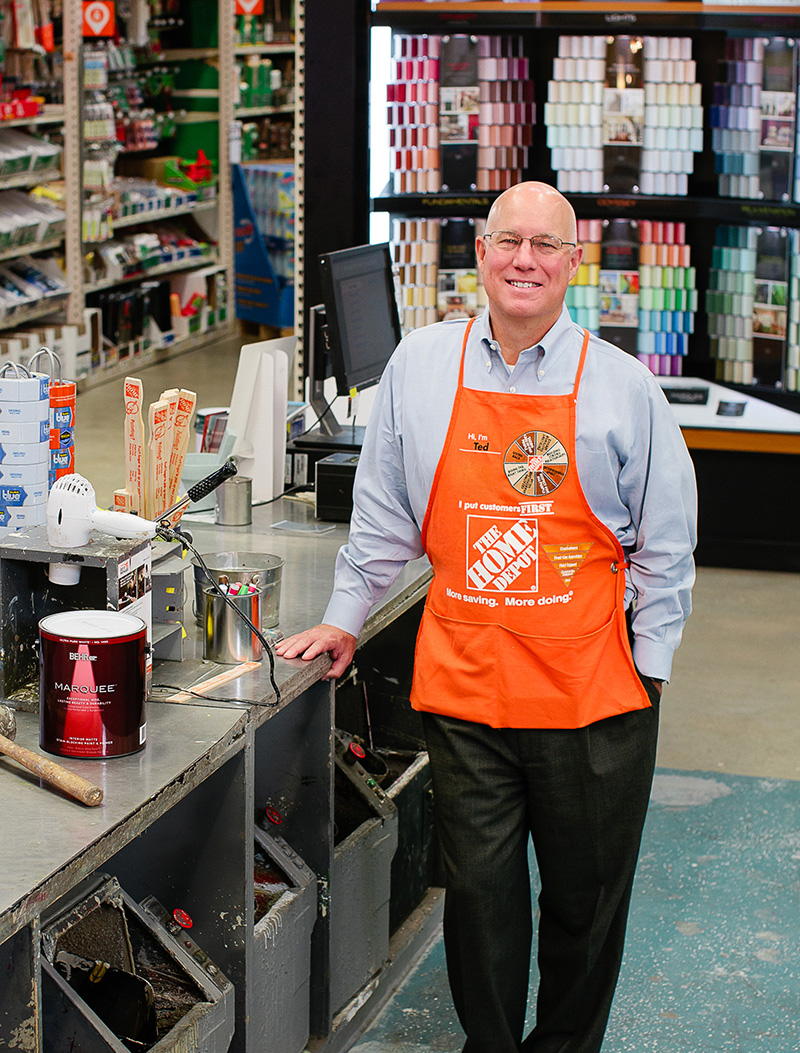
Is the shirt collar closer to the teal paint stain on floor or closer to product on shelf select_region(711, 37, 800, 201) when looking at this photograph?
the teal paint stain on floor

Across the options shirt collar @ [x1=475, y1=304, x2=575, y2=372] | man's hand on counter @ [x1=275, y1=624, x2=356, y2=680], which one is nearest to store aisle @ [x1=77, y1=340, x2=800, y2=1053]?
man's hand on counter @ [x1=275, y1=624, x2=356, y2=680]

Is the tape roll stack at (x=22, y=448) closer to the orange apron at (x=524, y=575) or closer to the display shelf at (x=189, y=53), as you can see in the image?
the orange apron at (x=524, y=575)

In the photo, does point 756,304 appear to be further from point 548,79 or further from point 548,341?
point 548,341

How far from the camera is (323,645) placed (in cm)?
249

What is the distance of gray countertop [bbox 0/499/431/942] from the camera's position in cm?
171

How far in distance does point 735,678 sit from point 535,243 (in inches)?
117

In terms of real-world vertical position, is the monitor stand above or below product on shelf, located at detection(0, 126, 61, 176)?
below

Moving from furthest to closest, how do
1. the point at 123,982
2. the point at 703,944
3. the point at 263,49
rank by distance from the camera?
the point at 263,49, the point at 703,944, the point at 123,982

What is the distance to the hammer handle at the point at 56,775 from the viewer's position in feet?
6.10

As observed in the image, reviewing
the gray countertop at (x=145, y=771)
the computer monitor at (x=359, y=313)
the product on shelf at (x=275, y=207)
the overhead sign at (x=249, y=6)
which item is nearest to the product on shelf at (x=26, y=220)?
the product on shelf at (x=275, y=207)

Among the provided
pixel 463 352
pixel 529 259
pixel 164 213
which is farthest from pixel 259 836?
pixel 164 213

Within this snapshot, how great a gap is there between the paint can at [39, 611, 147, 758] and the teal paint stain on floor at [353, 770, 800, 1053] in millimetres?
1136

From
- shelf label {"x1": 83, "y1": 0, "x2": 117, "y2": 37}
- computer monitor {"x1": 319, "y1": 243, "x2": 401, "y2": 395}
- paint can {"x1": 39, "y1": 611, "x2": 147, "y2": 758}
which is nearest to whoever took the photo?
Answer: paint can {"x1": 39, "y1": 611, "x2": 147, "y2": 758}

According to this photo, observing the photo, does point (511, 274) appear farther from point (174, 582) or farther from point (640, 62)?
point (640, 62)
